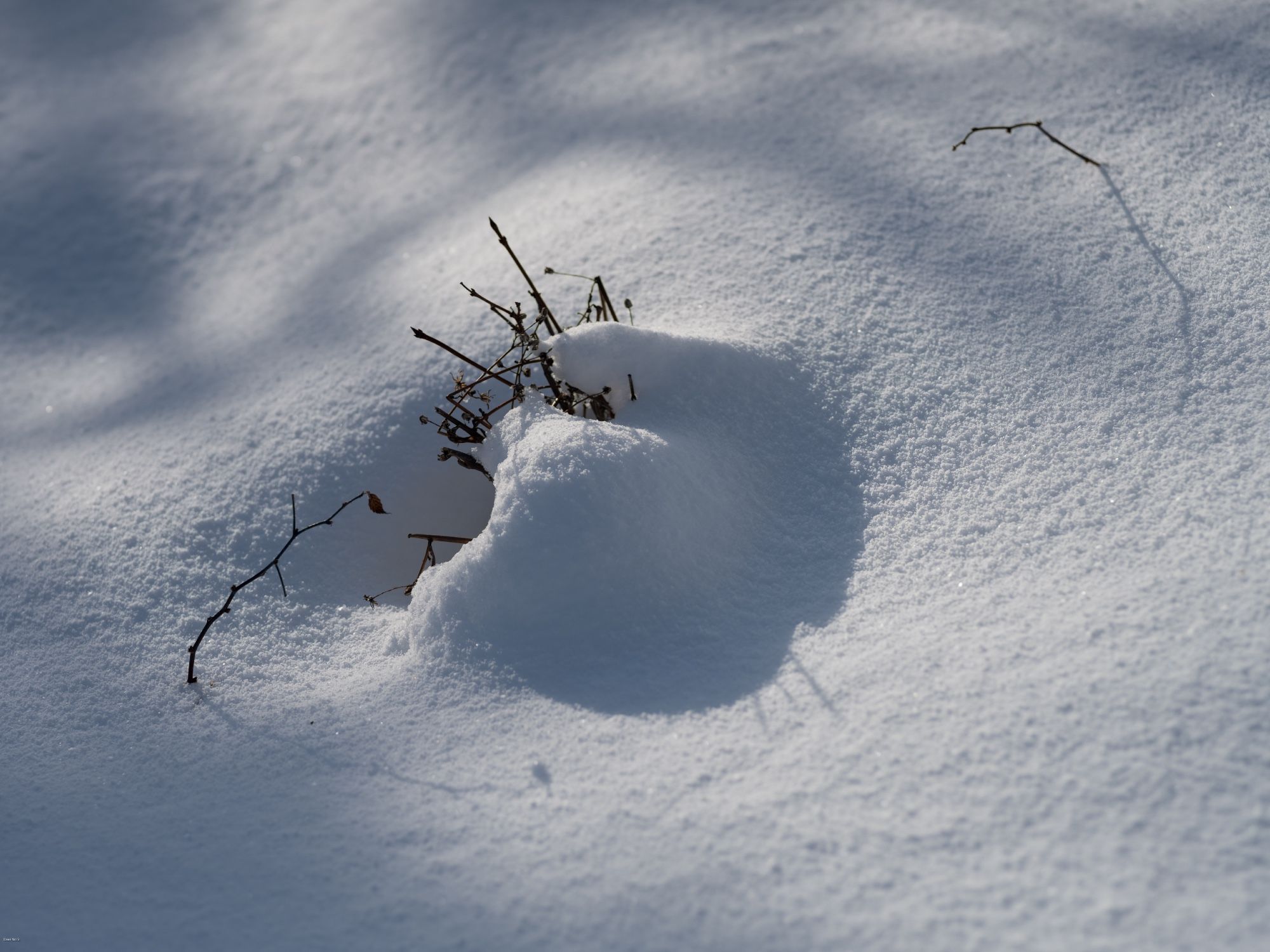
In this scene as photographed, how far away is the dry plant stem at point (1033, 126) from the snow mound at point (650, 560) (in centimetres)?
87

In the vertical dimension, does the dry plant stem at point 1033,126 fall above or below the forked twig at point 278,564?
above

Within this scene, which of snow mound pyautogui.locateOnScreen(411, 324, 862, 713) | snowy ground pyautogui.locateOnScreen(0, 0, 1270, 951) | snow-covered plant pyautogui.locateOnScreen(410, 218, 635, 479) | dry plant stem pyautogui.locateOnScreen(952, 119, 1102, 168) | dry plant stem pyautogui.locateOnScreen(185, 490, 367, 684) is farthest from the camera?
dry plant stem pyautogui.locateOnScreen(952, 119, 1102, 168)

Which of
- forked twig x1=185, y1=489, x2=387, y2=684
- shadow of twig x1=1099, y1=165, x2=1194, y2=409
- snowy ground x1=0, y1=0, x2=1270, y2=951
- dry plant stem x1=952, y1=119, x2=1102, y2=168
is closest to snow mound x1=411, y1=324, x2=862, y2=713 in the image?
snowy ground x1=0, y1=0, x2=1270, y2=951

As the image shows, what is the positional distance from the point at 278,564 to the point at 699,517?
2.69 ft

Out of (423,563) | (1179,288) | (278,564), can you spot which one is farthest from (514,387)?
(1179,288)

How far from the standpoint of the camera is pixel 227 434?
2.10m

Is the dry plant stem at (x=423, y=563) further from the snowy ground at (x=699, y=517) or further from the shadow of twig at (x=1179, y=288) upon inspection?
the shadow of twig at (x=1179, y=288)

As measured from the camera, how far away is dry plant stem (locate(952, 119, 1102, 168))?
208 cm

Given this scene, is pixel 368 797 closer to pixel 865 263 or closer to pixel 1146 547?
pixel 1146 547

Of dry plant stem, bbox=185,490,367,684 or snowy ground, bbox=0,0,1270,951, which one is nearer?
snowy ground, bbox=0,0,1270,951

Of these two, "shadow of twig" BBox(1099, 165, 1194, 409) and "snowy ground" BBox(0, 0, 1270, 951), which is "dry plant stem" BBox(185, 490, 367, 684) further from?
"shadow of twig" BBox(1099, 165, 1194, 409)

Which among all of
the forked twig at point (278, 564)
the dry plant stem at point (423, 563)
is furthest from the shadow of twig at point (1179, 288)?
the forked twig at point (278, 564)

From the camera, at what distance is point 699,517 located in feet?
5.23

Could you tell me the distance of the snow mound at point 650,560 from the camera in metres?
1.45
